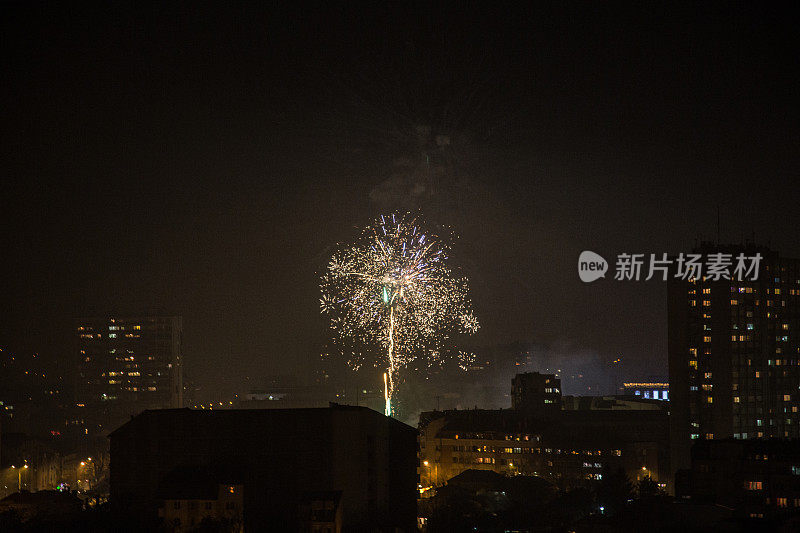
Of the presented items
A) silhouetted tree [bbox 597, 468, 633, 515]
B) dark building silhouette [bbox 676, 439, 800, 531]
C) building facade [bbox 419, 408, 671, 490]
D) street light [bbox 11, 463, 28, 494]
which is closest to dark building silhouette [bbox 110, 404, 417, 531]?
silhouetted tree [bbox 597, 468, 633, 515]

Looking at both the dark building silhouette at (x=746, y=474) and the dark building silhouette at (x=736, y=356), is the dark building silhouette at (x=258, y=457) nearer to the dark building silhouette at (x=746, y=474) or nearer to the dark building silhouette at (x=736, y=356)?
the dark building silhouette at (x=746, y=474)

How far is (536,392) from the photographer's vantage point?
5778 centimetres

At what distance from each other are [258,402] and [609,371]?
44634 mm

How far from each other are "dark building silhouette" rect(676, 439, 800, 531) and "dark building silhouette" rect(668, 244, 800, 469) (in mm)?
9891

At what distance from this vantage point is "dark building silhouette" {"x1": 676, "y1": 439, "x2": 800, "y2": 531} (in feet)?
87.9

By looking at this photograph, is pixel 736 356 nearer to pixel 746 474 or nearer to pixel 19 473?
pixel 746 474

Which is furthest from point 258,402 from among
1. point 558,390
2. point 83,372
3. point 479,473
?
point 479,473

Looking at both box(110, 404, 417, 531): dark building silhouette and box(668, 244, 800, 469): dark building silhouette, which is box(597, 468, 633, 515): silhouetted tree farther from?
box(668, 244, 800, 469): dark building silhouette

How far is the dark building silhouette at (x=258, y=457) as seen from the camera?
25.6m

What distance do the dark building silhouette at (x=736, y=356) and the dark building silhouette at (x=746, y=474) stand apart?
989 cm

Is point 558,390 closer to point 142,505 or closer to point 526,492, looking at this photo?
point 526,492

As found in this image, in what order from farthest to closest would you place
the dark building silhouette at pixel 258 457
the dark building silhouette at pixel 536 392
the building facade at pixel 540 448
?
the dark building silhouette at pixel 536 392 < the building facade at pixel 540 448 < the dark building silhouette at pixel 258 457

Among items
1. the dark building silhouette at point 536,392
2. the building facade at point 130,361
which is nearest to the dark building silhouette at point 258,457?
the dark building silhouette at point 536,392

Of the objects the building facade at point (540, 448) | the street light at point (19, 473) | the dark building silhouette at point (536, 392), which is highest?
the dark building silhouette at point (536, 392)
